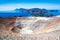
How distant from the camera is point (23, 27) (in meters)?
2.24

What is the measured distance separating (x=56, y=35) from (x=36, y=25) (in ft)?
1.25

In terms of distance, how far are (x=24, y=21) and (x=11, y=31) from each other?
0.28 metres

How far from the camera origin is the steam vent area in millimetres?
2170

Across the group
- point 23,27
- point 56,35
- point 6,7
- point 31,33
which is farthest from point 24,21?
point 56,35

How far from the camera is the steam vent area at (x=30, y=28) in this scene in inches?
85.4

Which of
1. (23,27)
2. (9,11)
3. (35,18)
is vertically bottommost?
(23,27)

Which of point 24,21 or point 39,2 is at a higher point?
point 39,2

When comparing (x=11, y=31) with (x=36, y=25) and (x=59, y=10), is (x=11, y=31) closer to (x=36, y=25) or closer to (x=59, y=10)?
(x=36, y=25)

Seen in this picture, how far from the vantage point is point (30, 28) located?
2219 millimetres

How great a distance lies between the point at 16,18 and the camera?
7.38 feet

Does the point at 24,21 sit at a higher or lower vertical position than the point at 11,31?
higher

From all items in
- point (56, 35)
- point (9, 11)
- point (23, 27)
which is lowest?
point (56, 35)

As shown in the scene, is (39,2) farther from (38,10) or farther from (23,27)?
(23,27)

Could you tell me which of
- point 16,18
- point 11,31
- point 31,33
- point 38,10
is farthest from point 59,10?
point 11,31
